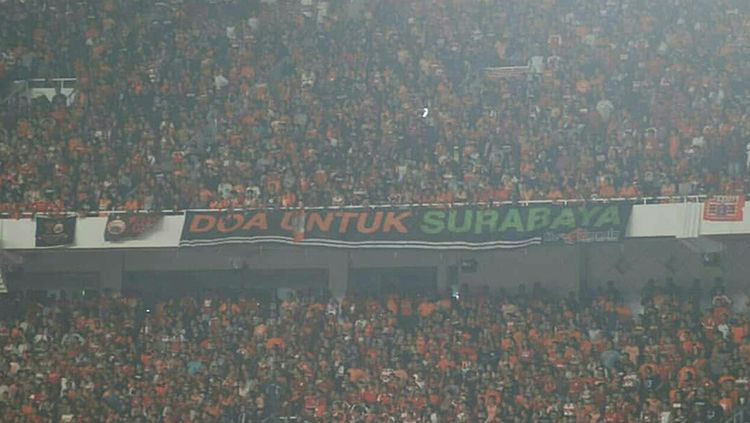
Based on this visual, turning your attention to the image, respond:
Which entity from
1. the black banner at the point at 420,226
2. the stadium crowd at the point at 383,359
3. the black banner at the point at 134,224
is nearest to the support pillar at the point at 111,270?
the stadium crowd at the point at 383,359

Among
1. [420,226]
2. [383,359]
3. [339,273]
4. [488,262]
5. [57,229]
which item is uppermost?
[420,226]

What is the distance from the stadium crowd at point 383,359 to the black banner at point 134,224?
53.6 inches

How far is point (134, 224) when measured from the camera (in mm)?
25984

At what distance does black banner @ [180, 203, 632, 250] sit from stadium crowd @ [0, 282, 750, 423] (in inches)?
40.4

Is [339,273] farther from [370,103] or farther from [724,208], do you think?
[724,208]

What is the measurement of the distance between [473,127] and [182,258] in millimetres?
5424

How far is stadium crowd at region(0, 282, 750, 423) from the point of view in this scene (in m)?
22.7

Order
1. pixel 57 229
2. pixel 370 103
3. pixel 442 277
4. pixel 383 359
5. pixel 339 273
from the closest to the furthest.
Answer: pixel 383 359 → pixel 57 229 → pixel 442 277 → pixel 339 273 → pixel 370 103

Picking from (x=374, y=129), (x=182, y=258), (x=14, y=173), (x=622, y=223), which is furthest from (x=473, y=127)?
(x=14, y=173)

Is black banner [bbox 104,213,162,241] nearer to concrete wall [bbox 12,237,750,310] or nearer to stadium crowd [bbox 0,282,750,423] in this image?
concrete wall [bbox 12,237,750,310]

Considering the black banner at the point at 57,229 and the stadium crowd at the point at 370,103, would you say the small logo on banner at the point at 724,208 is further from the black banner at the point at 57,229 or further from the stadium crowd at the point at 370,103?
the black banner at the point at 57,229

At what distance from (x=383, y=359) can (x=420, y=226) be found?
2.23 meters

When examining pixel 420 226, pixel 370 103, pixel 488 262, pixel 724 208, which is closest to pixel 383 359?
pixel 420 226

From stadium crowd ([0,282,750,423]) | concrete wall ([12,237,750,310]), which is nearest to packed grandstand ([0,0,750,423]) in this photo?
stadium crowd ([0,282,750,423])
